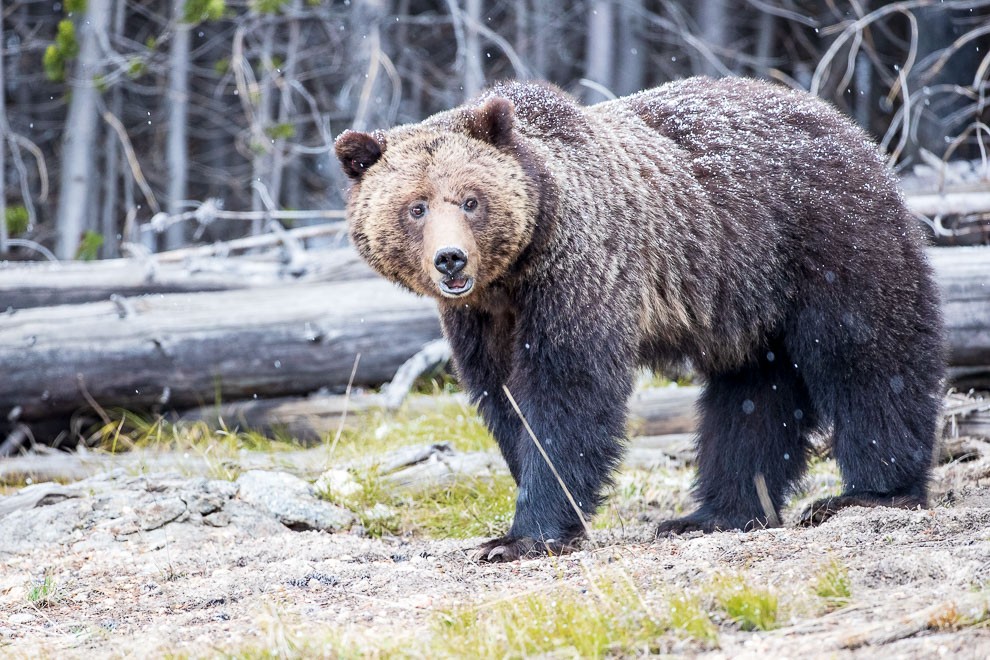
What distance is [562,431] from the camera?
4.51 meters

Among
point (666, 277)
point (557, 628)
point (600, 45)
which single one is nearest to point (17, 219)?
point (600, 45)

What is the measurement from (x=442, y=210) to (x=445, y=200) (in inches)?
2.1

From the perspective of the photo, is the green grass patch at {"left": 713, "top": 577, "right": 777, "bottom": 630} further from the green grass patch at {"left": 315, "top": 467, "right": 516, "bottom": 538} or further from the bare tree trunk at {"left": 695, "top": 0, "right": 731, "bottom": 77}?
the bare tree trunk at {"left": 695, "top": 0, "right": 731, "bottom": 77}

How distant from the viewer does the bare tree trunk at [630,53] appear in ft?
40.5

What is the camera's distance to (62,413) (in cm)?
774

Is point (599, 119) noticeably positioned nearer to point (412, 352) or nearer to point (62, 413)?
point (412, 352)

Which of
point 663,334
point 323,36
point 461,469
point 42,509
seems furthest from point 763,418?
point 323,36

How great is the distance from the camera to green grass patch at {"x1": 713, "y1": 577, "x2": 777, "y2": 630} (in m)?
2.87

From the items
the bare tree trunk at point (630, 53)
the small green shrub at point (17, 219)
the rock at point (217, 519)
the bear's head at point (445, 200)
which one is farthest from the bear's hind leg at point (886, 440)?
the small green shrub at point (17, 219)

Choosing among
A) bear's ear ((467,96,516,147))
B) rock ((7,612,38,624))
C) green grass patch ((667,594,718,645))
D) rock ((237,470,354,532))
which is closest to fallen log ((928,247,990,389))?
bear's ear ((467,96,516,147))

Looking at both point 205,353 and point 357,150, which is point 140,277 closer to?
point 205,353

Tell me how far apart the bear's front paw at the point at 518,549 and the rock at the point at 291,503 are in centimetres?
114

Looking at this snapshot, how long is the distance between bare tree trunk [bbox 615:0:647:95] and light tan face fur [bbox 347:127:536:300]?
7.92 m

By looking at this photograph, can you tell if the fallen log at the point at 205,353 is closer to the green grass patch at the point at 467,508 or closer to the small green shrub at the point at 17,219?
the green grass patch at the point at 467,508
